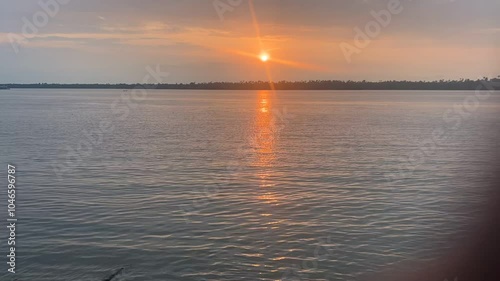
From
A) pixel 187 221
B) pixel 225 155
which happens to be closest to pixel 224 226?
pixel 187 221

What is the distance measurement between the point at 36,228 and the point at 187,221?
19.5 ft

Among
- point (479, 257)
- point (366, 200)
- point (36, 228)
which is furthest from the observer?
point (366, 200)

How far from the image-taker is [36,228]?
2158 cm

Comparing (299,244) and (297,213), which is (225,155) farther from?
(299,244)

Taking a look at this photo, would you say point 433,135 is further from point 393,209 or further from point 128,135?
point 393,209

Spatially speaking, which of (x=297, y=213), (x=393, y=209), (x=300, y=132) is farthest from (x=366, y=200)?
(x=300, y=132)

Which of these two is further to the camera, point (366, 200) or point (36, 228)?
point (366, 200)

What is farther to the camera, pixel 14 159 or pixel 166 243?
pixel 14 159

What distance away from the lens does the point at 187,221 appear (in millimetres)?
22766

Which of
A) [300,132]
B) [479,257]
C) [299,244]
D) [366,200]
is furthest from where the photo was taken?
[300,132]

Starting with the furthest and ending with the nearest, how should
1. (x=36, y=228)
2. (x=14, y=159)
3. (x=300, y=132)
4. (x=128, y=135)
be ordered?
(x=300, y=132) < (x=128, y=135) < (x=14, y=159) < (x=36, y=228)

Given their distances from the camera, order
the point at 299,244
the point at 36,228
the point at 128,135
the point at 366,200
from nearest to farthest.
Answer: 1. the point at 299,244
2. the point at 36,228
3. the point at 366,200
4. the point at 128,135

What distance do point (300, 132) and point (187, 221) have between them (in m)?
42.9

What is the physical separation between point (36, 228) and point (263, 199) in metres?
10.7
